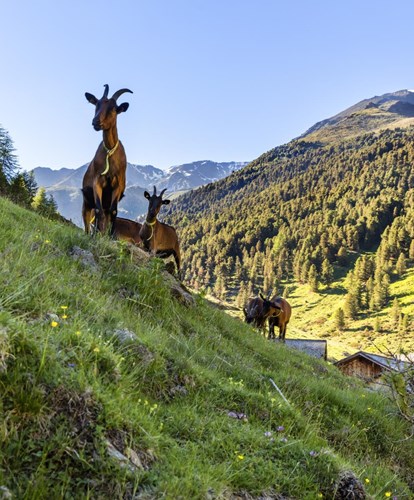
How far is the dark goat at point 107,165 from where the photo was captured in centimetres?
997

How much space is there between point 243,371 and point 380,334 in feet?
456

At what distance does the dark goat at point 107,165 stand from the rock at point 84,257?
2.07 m

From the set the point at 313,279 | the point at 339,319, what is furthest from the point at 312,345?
the point at 313,279

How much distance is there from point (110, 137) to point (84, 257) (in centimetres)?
392

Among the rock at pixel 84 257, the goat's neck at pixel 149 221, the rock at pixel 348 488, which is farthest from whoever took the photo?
the goat's neck at pixel 149 221

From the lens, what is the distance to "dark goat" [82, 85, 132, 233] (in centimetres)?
997

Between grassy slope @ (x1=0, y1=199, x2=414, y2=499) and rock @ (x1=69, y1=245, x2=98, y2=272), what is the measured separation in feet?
0.51

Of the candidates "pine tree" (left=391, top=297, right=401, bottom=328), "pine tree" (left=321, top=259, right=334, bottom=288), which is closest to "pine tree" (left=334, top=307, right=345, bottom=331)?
"pine tree" (left=391, top=297, right=401, bottom=328)

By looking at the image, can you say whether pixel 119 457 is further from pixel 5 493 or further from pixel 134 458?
pixel 5 493

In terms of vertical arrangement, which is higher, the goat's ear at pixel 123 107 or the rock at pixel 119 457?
the goat's ear at pixel 123 107

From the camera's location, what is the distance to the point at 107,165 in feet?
33.0

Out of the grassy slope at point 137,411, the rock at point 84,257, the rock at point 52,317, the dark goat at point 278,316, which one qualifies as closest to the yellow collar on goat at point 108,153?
the rock at point 84,257

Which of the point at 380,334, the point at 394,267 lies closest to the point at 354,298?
the point at 380,334

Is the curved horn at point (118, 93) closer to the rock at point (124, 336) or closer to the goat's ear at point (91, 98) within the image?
the goat's ear at point (91, 98)
